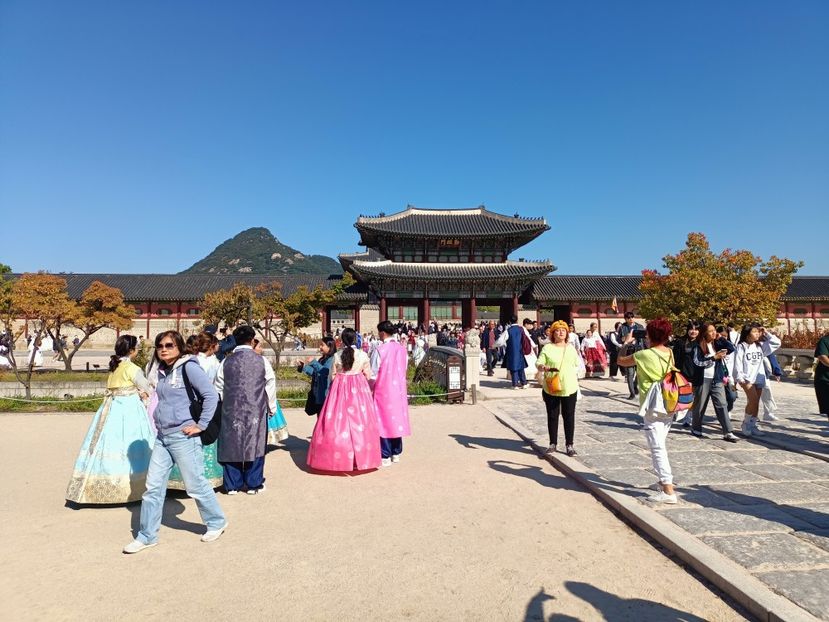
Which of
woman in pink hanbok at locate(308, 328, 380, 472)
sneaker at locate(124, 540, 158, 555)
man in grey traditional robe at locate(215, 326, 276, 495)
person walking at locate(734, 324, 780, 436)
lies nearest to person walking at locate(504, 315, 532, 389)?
person walking at locate(734, 324, 780, 436)

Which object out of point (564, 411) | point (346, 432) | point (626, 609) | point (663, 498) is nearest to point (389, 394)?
point (346, 432)

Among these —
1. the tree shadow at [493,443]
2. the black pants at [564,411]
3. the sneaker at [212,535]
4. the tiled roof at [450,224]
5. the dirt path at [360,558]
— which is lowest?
the tree shadow at [493,443]

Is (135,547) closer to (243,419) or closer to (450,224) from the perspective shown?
(243,419)

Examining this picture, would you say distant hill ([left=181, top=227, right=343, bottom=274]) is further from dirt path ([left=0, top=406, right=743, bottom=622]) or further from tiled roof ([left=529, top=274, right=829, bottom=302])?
dirt path ([left=0, top=406, right=743, bottom=622])

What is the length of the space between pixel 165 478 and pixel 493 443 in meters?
4.16

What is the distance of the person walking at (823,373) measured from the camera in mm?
5352

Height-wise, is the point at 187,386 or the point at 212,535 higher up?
the point at 187,386

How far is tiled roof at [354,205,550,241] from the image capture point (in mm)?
29891

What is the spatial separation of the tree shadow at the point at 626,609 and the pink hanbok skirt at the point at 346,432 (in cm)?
267

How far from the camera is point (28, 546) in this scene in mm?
3387

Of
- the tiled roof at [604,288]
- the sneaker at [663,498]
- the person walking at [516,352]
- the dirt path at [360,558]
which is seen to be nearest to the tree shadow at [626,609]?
the dirt path at [360,558]

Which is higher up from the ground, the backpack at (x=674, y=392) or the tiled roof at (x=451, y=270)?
the tiled roof at (x=451, y=270)

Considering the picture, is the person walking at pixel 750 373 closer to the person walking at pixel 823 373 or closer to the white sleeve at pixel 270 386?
the person walking at pixel 823 373

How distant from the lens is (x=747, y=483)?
4406 mm
